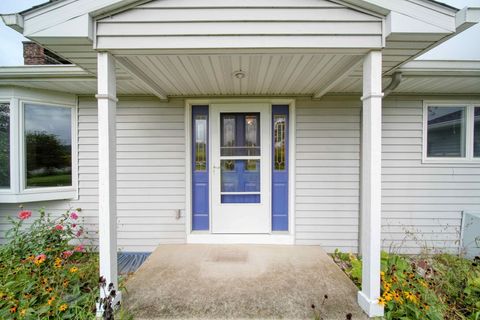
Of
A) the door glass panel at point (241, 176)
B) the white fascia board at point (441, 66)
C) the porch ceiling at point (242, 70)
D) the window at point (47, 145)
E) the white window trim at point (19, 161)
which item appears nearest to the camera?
the porch ceiling at point (242, 70)

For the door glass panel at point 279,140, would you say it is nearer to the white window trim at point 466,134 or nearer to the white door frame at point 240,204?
the white door frame at point 240,204

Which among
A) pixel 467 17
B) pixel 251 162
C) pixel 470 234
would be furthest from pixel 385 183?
pixel 467 17

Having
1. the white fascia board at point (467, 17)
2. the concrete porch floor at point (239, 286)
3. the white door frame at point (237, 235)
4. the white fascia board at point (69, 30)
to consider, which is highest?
the white fascia board at point (467, 17)

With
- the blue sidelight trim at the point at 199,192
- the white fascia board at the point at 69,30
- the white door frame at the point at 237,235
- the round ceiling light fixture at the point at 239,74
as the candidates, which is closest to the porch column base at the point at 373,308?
the white door frame at the point at 237,235

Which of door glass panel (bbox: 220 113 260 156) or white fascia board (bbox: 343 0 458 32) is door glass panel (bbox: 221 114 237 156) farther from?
white fascia board (bbox: 343 0 458 32)

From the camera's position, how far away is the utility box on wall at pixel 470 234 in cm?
316

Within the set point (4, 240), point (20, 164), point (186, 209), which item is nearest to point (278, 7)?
point (186, 209)

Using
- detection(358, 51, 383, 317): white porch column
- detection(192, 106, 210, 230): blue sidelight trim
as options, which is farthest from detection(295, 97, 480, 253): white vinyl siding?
detection(358, 51, 383, 317): white porch column

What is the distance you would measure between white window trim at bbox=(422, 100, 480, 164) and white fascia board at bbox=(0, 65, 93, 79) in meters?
4.50

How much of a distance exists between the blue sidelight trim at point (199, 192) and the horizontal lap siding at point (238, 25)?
61.9 inches

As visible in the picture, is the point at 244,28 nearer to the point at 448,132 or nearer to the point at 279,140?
the point at 279,140

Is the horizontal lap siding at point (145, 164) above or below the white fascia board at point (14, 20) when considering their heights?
below

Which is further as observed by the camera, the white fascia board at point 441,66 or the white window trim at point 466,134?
the white window trim at point 466,134

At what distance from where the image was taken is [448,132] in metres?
3.32
